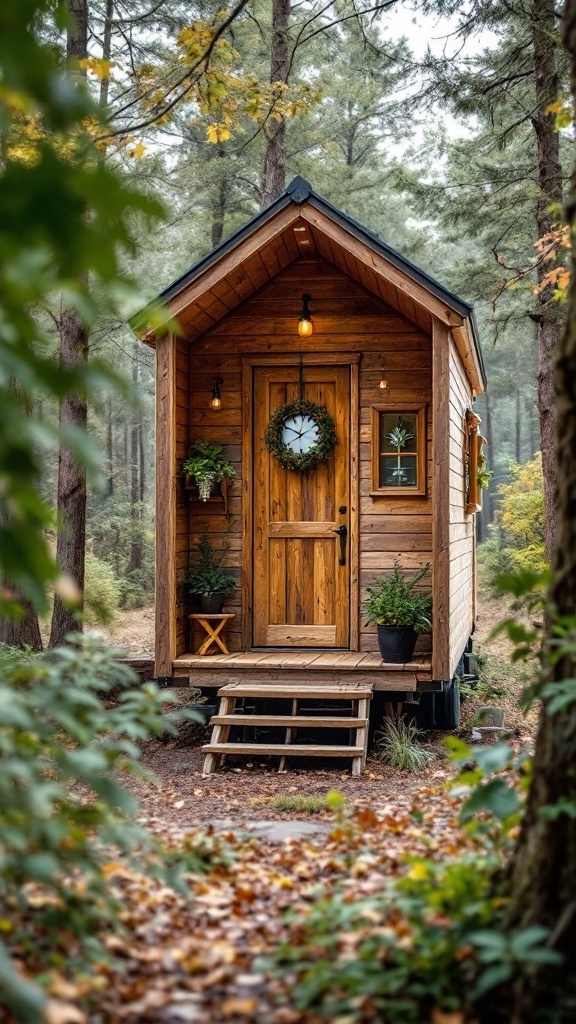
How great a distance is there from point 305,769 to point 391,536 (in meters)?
2.11

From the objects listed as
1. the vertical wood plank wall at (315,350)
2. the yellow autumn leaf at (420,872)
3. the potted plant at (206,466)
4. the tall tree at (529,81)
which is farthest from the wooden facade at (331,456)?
the yellow autumn leaf at (420,872)

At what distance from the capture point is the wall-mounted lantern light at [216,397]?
25.1ft

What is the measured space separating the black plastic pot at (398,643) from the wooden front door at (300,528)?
797 mm

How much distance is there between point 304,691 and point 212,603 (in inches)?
51.3

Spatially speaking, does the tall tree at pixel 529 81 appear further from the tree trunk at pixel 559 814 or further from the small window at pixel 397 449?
A: the tree trunk at pixel 559 814

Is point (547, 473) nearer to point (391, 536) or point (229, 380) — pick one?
point (391, 536)

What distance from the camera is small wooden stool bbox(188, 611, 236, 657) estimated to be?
24.0 ft

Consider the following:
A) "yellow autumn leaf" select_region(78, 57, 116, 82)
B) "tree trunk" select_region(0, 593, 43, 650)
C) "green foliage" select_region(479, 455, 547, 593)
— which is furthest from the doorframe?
"green foliage" select_region(479, 455, 547, 593)

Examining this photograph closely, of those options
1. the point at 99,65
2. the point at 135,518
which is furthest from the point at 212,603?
the point at 135,518

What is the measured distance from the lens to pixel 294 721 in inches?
252

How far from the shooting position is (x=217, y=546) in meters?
7.70

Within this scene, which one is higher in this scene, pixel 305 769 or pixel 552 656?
pixel 552 656

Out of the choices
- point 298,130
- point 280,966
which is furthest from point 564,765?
point 298,130

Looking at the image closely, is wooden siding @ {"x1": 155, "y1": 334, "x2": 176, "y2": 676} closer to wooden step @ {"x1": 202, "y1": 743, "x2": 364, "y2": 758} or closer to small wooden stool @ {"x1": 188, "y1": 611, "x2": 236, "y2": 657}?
small wooden stool @ {"x1": 188, "y1": 611, "x2": 236, "y2": 657}
